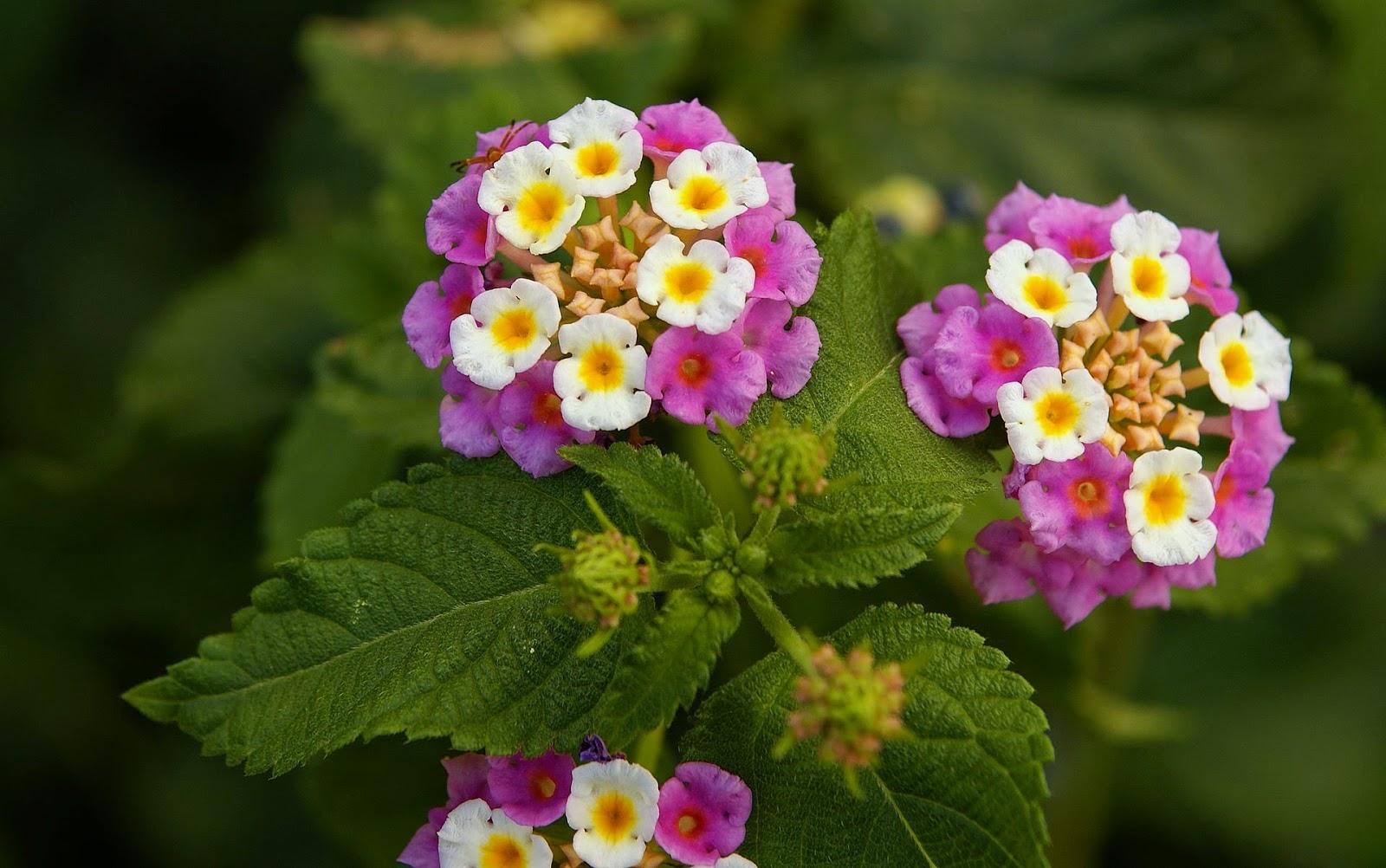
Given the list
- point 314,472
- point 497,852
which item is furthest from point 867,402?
point 314,472

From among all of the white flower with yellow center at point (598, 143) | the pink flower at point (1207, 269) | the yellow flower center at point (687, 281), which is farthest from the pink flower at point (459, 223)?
the pink flower at point (1207, 269)

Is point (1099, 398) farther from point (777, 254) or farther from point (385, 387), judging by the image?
point (385, 387)

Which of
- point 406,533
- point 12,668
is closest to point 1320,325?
point 406,533

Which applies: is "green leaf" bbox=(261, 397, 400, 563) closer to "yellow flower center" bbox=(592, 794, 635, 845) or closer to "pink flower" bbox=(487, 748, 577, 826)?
"pink flower" bbox=(487, 748, 577, 826)

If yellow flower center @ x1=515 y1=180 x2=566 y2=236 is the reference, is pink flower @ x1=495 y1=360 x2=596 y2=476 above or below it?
below

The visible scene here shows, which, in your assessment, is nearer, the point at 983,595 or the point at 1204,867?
the point at 983,595

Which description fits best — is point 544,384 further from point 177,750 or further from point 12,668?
point 12,668

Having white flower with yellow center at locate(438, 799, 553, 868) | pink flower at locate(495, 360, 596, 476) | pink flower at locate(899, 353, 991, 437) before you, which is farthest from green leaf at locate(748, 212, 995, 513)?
white flower with yellow center at locate(438, 799, 553, 868)
